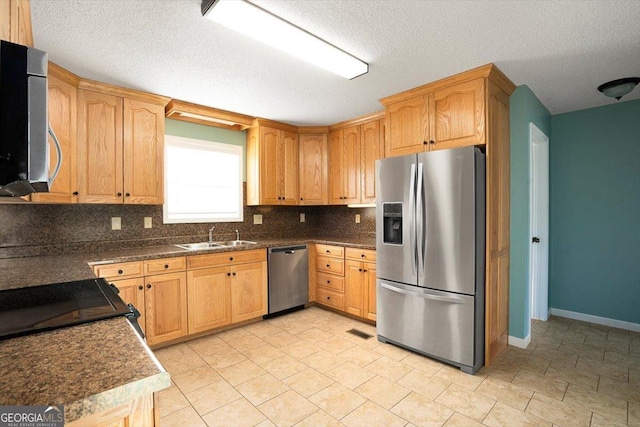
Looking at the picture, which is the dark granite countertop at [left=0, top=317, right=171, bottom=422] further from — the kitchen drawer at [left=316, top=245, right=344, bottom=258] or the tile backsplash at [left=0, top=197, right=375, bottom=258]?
the kitchen drawer at [left=316, top=245, right=344, bottom=258]

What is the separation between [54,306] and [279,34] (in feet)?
5.98

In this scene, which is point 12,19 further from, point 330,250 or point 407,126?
point 330,250

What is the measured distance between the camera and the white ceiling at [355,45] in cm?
173

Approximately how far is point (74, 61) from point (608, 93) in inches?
177

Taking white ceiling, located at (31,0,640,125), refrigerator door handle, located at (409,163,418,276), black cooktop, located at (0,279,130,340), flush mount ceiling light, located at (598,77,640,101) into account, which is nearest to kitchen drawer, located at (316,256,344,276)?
refrigerator door handle, located at (409,163,418,276)

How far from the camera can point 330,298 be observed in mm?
3873

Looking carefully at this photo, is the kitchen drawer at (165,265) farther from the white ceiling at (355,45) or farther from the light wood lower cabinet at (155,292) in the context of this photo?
the white ceiling at (355,45)

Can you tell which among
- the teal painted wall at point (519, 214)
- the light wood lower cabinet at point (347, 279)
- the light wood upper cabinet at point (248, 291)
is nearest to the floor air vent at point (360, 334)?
the light wood lower cabinet at point (347, 279)

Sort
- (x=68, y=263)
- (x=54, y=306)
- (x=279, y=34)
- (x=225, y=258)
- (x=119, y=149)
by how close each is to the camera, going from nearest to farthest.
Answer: (x=54, y=306) → (x=279, y=34) → (x=68, y=263) → (x=119, y=149) → (x=225, y=258)

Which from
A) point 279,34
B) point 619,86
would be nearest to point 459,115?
point 619,86

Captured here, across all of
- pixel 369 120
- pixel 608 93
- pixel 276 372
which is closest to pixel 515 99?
pixel 608 93

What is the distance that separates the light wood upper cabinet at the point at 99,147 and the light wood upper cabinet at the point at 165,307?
85cm

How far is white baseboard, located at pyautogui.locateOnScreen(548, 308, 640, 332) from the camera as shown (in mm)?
3267
